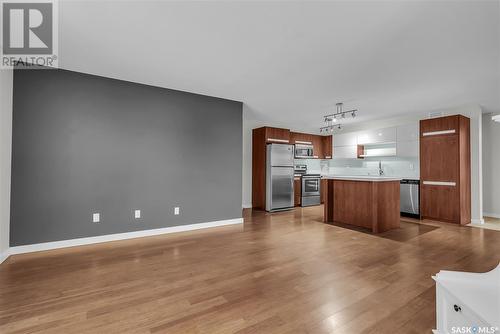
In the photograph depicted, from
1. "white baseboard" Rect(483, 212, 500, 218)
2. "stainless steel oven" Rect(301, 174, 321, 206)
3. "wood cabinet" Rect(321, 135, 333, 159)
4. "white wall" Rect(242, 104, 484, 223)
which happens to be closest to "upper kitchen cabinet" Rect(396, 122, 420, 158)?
"white wall" Rect(242, 104, 484, 223)

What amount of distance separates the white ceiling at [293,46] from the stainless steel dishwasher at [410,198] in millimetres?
2091

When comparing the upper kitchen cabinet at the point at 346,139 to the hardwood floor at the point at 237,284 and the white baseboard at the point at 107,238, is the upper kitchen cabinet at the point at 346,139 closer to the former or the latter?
the hardwood floor at the point at 237,284

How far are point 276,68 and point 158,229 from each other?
3192 mm

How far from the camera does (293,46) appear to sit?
8.34ft

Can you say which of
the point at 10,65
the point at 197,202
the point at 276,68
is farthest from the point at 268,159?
the point at 10,65

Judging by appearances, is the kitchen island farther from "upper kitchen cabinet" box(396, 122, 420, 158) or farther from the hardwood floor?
"upper kitchen cabinet" box(396, 122, 420, 158)

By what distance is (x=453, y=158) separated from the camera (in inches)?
185

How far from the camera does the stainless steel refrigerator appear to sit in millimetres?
6078

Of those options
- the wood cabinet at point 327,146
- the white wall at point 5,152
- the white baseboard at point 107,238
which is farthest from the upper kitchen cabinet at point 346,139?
the white wall at point 5,152

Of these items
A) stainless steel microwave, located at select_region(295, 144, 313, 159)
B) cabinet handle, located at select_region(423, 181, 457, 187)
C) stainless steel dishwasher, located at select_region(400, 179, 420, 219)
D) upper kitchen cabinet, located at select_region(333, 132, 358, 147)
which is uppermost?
upper kitchen cabinet, located at select_region(333, 132, 358, 147)

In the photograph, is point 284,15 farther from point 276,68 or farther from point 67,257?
point 67,257

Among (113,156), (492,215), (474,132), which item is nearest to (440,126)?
(474,132)

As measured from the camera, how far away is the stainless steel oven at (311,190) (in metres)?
6.97

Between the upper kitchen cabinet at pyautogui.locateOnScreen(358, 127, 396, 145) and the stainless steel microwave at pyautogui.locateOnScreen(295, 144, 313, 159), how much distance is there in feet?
5.01
